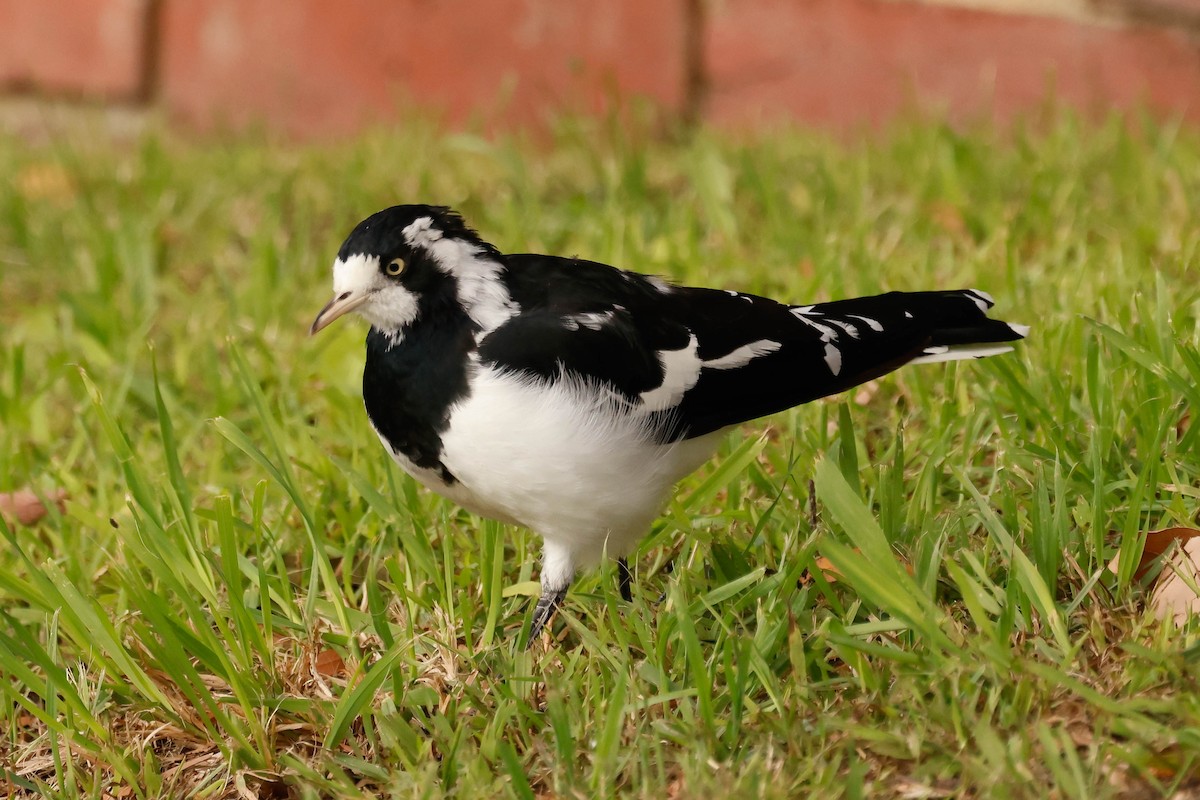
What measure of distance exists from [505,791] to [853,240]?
1.95m

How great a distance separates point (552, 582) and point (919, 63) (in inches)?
113

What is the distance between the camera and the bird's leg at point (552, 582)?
2010mm

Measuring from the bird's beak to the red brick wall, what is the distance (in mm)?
2273

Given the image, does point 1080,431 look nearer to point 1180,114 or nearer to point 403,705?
point 403,705

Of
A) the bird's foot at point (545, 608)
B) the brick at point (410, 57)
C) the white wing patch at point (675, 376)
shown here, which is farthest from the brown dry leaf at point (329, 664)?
the brick at point (410, 57)

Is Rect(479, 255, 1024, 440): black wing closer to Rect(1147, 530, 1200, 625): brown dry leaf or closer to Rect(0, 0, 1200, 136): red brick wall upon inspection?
Rect(1147, 530, 1200, 625): brown dry leaf

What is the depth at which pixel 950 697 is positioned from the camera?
1685 millimetres

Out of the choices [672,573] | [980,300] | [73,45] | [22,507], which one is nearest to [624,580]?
[672,573]

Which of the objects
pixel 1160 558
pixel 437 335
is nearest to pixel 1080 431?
pixel 1160 558

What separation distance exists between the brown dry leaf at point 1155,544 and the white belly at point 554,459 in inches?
25.7

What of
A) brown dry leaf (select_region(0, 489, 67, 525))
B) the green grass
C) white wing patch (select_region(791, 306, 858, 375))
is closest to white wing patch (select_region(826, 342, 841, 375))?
white wing patch (select_region(791, 306, 858, 375))

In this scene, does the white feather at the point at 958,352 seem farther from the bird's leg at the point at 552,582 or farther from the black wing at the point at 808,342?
the bird's leg at the point at 552,582

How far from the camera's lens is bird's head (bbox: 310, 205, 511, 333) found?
202 cm

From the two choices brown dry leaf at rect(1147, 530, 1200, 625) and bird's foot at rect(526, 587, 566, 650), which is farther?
bird's foot at rect(526, 587, 566, 650)
